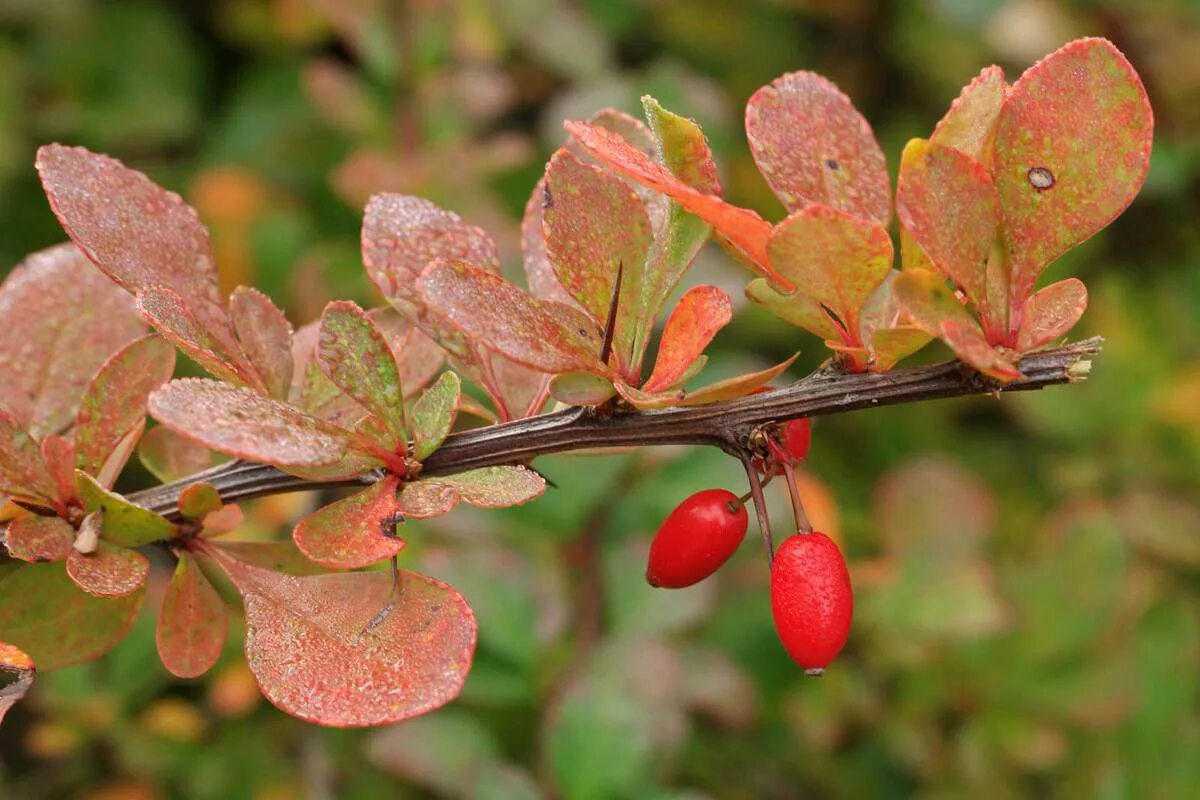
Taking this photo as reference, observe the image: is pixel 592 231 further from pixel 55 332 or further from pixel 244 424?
pixel 55 332

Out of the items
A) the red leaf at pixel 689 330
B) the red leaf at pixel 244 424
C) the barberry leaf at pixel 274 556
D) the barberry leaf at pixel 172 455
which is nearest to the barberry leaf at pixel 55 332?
the barberry leaf at pixel 172 455

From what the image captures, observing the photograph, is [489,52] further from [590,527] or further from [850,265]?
[850,265]

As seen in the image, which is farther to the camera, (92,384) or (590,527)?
(590,527)

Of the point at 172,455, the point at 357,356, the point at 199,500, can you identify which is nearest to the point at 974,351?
the point at 357,356

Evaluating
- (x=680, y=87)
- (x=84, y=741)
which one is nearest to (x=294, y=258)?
(x=680, y=87)

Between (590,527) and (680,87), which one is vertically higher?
(680,87)

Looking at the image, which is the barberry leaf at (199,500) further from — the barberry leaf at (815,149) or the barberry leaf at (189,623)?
the barberry leaf at (815,149)
